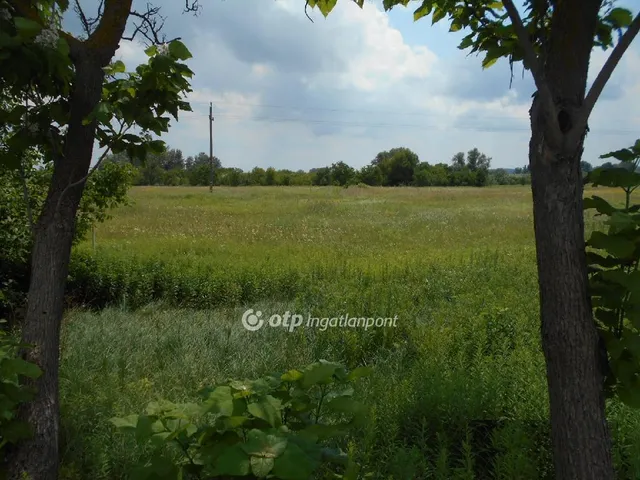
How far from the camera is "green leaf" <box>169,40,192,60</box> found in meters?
2.45

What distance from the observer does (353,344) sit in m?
5.29

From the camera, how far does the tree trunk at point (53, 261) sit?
8.53 feet

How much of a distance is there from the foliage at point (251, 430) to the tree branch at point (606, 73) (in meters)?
1.22

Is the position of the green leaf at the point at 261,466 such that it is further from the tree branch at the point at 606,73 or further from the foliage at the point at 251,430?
the tree branch at the point at 606,73

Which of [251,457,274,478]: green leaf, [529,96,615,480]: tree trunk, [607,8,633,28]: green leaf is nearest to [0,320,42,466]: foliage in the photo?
[251,457,274,478]: green leaf

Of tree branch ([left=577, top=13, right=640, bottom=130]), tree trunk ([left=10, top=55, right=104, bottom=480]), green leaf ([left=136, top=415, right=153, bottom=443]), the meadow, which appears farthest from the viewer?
the meadow

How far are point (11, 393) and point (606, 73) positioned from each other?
109 inches

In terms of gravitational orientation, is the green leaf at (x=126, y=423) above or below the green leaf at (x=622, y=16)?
below

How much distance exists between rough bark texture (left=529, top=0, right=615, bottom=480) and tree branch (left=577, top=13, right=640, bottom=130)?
0.04 m

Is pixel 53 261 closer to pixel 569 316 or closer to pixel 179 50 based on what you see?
pixel 179 50

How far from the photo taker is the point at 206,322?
6.29 meters

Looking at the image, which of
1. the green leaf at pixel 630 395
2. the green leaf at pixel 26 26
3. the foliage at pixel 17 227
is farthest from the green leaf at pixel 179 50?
the foliage at pixel 17 227

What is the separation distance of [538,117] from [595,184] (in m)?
0.36

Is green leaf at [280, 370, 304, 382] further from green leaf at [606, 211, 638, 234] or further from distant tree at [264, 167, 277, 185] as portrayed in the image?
distant tree at [264, 167, 277, 185]
